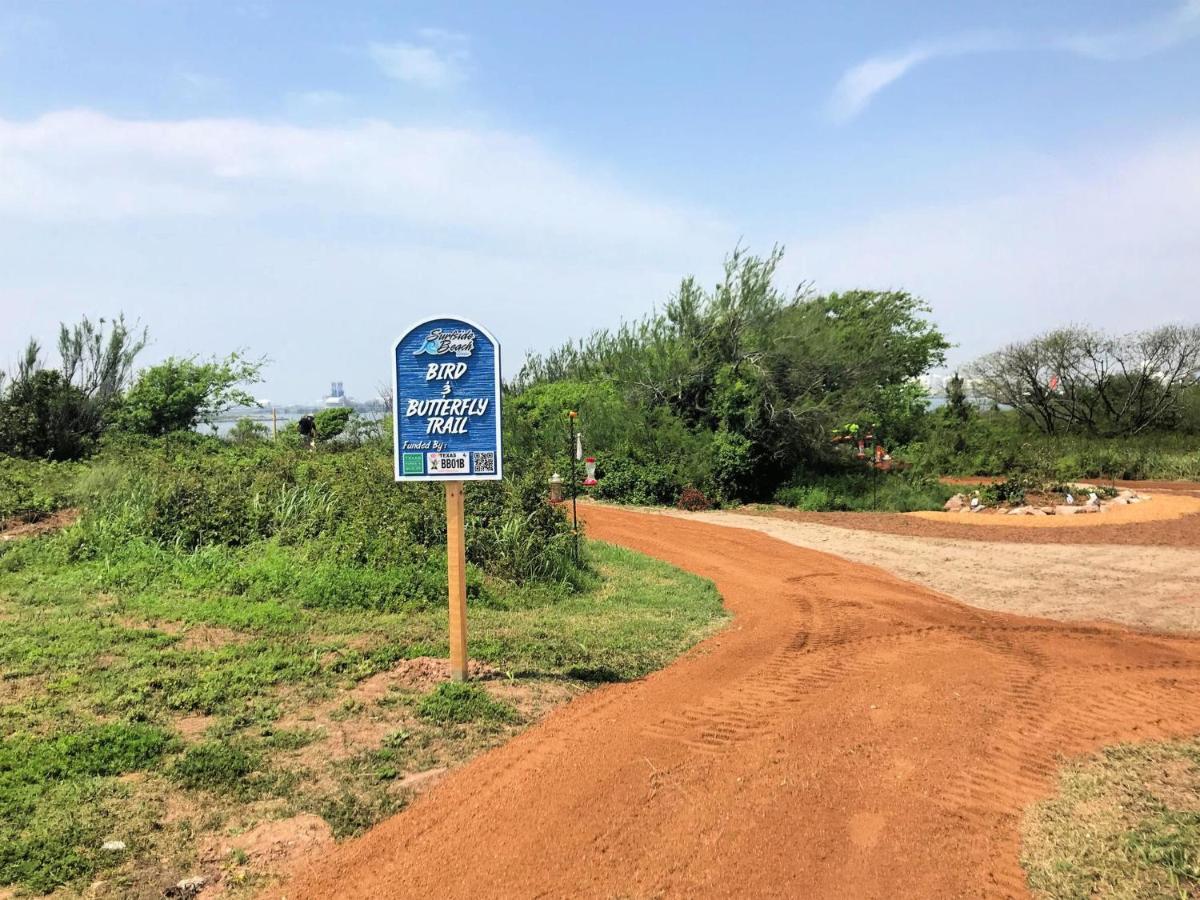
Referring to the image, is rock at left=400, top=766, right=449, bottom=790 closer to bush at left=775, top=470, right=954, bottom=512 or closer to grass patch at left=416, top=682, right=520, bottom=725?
grass patch at left=416, top=682, right=520, bottom=725

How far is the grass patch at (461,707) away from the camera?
17.7 feet

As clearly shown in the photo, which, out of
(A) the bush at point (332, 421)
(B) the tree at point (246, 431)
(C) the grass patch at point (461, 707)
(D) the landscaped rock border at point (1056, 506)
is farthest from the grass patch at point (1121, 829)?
(A) the bush at point (332, 421)

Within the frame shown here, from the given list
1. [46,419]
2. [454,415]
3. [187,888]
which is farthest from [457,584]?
[46,419]

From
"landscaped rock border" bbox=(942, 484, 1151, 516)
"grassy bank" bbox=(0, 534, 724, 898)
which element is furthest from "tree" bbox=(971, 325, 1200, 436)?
"grassy bank" bbox=(0, 534, 724, 898)

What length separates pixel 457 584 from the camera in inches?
240

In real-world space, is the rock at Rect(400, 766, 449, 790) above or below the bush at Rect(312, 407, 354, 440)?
below

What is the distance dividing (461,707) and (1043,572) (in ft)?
32.1

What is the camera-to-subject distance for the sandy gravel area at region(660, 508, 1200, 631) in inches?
383

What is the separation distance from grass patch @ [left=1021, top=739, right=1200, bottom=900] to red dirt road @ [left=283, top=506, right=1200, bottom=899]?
0.14 m

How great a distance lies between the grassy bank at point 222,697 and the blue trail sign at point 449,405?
1564mm

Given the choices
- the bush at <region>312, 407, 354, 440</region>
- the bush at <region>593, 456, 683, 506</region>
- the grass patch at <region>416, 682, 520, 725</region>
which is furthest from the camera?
the bush at <region>312, 407, 354, 440</region>

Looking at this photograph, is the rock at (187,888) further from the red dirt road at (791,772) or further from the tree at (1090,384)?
the tree at (1090,384)

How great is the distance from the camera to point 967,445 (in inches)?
1271

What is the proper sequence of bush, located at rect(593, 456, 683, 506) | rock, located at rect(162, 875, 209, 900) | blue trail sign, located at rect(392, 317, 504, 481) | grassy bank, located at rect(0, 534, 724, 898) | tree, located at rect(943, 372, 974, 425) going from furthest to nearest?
tree, located at rect(943, 372, 974, 425), bush, located at rect(593, 456, 683, 506), blue trail sign, located at rect(392, 317, 504, 481), grassy bank, located at rect(0, 534, 724, 898), rock, located at rect(162, 875, 209, 900)
